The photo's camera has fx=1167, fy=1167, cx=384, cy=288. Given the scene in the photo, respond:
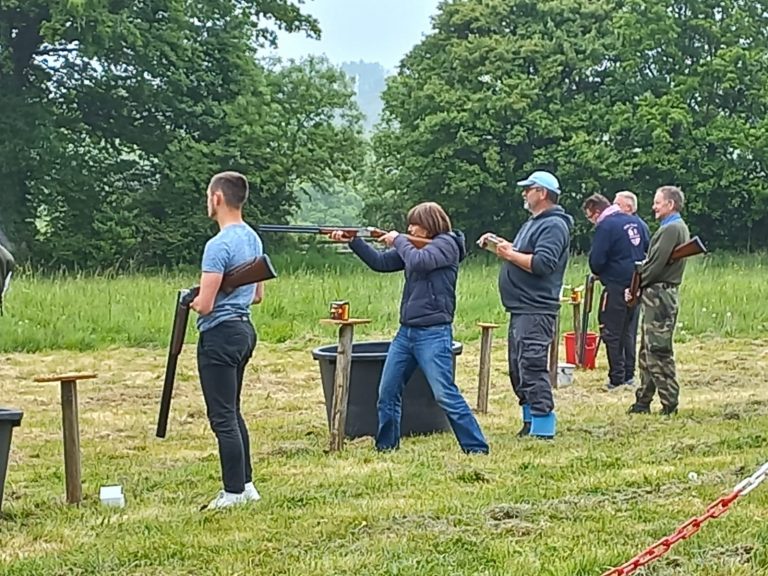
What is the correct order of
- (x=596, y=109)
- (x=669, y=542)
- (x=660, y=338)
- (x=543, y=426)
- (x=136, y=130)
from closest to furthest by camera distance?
1. (x=669, y=542)
2. (x=543, y=426)
3. (x=660, y=338)
4. (x=136, y=130)
5. (x=596, y=109)

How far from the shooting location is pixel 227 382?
17.0 feet

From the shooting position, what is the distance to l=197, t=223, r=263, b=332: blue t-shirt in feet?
16.6

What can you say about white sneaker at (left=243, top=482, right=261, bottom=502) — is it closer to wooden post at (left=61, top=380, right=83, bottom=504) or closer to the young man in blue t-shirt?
the young man in blue t-shirt

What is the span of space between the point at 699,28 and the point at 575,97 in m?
3.86

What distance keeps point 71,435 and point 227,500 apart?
799 mm

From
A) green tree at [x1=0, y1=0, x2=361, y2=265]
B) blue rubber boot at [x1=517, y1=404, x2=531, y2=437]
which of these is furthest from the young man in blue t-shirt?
green tree at [x1=0, y1=0, x2=361, y2=265]

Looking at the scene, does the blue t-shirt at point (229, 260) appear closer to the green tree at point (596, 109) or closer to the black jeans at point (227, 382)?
the black jeans at point (227, 382)

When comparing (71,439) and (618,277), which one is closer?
(71,439)

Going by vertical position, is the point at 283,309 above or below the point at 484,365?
below

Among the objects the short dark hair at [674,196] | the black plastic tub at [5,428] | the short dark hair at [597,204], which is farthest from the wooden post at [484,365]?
the black plastic tub at [5,428]

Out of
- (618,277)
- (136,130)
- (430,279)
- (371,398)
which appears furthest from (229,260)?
(136,130)

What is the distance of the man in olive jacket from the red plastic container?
2829 mm

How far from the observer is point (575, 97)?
3303 cm

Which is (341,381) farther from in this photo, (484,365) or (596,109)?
(596,109)
